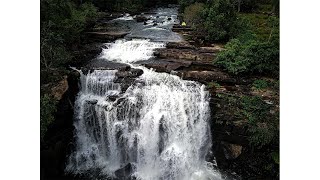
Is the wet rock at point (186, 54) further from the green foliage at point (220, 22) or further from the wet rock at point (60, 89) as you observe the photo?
the wet rock at point (60, 89)

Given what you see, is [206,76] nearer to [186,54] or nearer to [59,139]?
[186,54]

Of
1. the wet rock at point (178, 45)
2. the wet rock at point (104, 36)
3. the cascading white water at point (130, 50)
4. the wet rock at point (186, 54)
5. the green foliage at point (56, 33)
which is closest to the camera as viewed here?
the green foliage at point (56, 33)

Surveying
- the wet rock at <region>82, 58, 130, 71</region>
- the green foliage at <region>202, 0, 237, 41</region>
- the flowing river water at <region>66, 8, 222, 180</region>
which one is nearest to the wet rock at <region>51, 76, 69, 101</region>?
the flowing river water at <region>66, 8, 222, 180</region>

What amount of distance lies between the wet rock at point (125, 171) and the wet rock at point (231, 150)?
342 cm

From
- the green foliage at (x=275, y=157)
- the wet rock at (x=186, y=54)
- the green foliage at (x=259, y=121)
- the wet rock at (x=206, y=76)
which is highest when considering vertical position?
the wet rock at (x=186, y=54)

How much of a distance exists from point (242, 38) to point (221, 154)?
6.96 metres

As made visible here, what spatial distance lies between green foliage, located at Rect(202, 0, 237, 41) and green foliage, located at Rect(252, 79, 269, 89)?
197 inches

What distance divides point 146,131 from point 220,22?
27.9ft

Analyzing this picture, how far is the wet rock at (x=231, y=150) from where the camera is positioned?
11.6 metres

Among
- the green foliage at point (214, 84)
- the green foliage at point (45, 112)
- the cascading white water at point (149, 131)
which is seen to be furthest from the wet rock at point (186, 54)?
the green foliage at point (45, 112)

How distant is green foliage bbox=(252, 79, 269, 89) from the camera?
1239cm

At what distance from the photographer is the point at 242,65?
13219mm

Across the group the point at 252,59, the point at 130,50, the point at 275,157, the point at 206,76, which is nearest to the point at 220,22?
the point at 252,59
